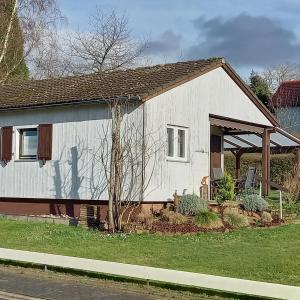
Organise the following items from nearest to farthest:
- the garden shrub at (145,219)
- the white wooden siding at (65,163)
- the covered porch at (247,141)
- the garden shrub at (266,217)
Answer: the garden shrub at (145,219) < the garden shrub at (266,217) < the white wooden siding at (65,163) < the covered porch at (247,141)

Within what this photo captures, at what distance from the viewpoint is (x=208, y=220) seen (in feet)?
52.6

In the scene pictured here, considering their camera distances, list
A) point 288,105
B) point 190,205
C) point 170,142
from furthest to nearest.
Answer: point 288,105, point 170,142, point 190,205

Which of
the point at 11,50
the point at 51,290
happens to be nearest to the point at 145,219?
the point at 51,290

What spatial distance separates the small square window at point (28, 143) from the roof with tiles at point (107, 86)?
928 millimetres

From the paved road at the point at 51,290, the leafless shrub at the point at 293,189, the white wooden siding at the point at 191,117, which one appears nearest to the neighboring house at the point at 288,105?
the leafless shrub at the point at 293,189

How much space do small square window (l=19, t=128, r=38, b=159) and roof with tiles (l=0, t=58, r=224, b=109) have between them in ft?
3.05

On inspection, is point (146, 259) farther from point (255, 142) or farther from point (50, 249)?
point (255, 142)

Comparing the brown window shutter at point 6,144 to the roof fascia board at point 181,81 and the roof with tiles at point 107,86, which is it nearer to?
the roof with tiles at point 107,86

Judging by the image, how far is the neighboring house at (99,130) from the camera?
17.7 metres

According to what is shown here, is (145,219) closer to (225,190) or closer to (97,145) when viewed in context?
(97,145)

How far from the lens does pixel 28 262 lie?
452 inches

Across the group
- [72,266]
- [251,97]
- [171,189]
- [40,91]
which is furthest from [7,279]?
[251,97]

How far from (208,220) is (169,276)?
6.73 metres

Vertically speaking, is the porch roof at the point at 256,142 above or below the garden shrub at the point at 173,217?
above
